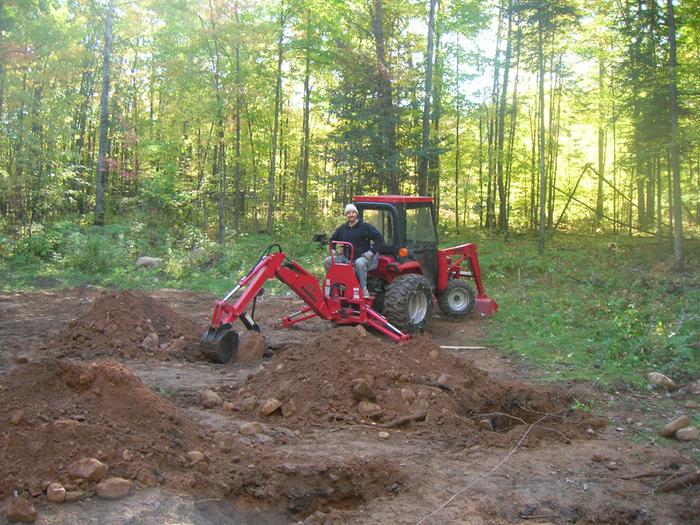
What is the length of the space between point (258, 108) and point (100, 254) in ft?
34.2

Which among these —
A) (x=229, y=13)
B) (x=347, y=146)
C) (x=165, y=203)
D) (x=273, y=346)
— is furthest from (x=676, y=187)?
(x=165, y=203)

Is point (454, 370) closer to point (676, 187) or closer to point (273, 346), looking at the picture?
point (273, 346)

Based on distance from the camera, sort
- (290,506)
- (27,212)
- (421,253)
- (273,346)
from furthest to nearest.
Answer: (27,212), (421,253), (273,346), (290,506)

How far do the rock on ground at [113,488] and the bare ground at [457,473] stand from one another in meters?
0.05

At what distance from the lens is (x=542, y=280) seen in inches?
644

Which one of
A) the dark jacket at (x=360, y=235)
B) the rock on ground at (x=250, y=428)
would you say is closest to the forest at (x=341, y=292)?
the rock on ground at (x=250, y=428)

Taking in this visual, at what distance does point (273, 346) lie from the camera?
29.4ft

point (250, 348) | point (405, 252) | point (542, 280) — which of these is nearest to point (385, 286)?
point (405, 252)

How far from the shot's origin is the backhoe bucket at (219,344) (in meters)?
7.88

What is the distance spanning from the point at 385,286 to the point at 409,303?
2.34ft

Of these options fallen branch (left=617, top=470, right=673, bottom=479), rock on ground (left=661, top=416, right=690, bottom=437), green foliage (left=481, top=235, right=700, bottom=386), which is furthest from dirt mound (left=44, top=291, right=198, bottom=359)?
rock on ground (left=661, top=416, right=690, bottom=437)

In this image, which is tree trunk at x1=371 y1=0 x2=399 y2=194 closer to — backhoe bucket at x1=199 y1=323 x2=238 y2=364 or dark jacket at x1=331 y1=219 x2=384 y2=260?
dark jacket at x1=331 y1=219 x2=384 y2=260

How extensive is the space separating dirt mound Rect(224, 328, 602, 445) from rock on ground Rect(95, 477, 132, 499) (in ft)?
6.51

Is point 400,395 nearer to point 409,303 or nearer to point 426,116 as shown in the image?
Answer: point 409,303
